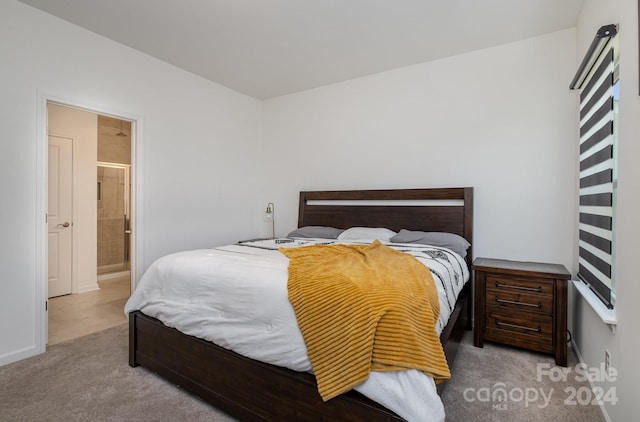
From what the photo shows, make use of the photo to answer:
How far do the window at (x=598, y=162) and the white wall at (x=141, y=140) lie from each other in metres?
3.61

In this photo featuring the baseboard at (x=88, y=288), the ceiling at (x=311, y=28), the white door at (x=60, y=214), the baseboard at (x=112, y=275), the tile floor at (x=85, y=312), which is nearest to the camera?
the ceiling at (x=311, y=28)

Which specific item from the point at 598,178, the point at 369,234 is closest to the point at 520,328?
the point at 598,178

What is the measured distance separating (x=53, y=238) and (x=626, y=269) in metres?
5.45

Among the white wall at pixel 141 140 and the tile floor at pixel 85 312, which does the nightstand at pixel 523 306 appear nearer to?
the white wall at pixel 141 140

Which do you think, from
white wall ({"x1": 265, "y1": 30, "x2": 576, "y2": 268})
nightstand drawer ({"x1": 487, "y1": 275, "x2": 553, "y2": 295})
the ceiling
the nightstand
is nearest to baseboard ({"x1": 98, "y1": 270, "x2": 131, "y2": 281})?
the ceiling

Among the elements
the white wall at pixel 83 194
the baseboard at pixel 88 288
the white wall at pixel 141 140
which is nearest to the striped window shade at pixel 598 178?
the white wall at pixel 141 140

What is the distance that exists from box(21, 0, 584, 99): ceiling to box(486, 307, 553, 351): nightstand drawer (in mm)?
2351

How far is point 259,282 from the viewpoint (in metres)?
1.66

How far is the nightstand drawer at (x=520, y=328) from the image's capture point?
234cm

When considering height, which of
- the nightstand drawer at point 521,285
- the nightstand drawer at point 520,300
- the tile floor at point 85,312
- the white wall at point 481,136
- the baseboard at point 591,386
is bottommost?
the tile floor at point 85,312

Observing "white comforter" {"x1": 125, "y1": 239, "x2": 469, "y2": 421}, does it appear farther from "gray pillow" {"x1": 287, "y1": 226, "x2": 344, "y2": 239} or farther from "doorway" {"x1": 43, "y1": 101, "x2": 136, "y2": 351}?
"doorway" {"x1": 43, "y1": 101, "x2": 136, "y2": 351}

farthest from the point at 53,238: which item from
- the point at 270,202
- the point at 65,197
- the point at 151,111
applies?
the point at 270,202

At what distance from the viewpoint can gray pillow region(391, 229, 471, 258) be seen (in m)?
Result: 2.84

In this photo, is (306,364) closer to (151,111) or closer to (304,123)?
(151,111)
